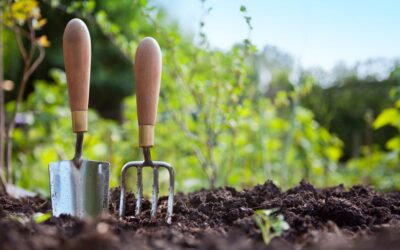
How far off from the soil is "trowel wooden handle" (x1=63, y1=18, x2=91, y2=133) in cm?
34

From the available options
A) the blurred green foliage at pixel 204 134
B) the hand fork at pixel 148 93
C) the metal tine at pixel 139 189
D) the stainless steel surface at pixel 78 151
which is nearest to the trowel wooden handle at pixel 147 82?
the hand fork at pixel 148 93

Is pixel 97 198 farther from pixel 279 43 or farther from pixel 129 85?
pixel 129 85

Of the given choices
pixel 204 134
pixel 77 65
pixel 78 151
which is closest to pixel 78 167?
pixel 78 151

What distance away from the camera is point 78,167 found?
65.6 inches

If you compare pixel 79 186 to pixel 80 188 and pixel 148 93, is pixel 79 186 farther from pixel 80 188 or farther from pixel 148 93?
pixel 148 93

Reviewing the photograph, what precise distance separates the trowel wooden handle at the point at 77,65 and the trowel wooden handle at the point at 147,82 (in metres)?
0.16

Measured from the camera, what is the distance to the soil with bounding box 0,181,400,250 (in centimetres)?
98

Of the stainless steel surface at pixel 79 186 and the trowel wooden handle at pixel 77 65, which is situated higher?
the trowel wooden handle at pixel 77 65

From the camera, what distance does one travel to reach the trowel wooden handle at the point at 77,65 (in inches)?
60.0

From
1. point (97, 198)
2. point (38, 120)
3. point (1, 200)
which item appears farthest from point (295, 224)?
point (38, 120)

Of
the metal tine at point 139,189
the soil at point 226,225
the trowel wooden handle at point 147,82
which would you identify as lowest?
the soil at point 226,225

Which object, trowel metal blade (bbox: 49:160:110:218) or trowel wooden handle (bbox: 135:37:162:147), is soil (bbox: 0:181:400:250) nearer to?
trowel metal blade (bbox: 49:160:110:218)

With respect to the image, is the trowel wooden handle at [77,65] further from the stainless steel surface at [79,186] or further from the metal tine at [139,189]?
the metal tine at [139,189]

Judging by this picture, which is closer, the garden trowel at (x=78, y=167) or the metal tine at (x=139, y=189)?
the garden trowel at (x=78, y=167)
